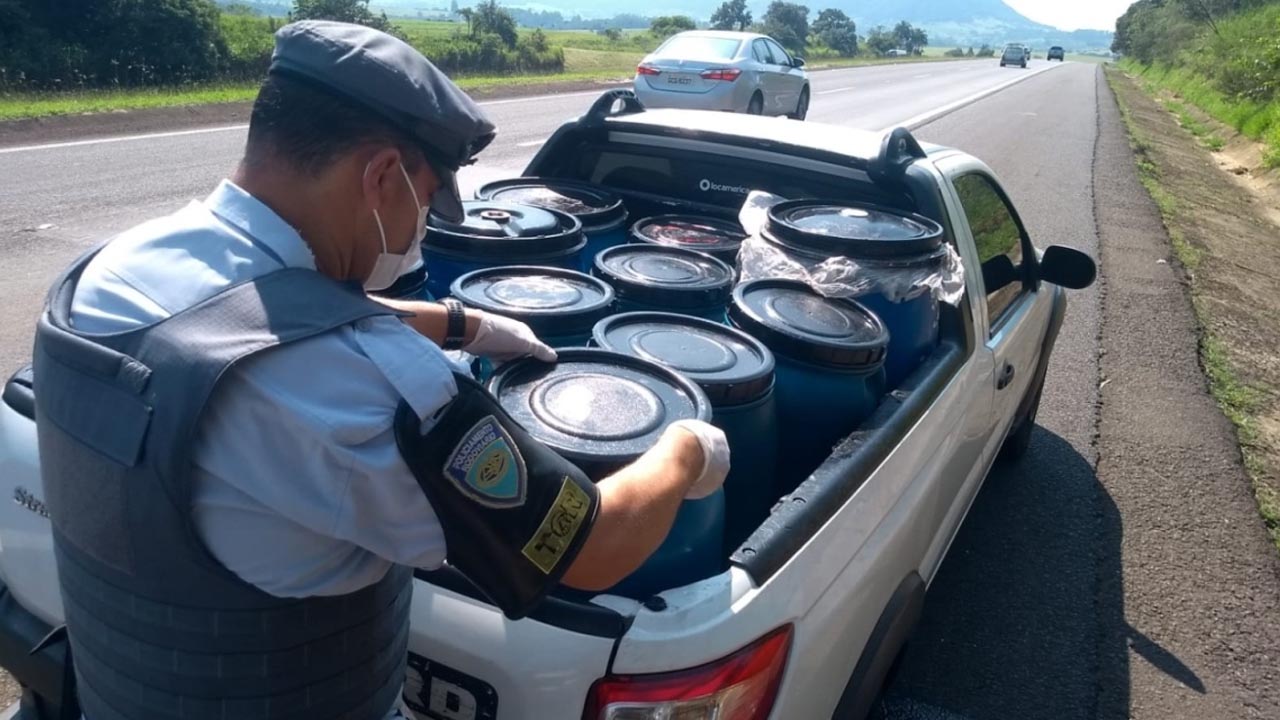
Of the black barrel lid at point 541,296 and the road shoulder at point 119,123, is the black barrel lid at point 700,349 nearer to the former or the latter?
the black barrel lid at point 541,296

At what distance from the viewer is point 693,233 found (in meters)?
3.44

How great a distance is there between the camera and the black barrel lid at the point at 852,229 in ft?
9.08

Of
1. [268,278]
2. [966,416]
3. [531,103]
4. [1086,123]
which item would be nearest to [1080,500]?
[966,416]

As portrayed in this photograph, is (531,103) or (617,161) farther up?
(617,161)

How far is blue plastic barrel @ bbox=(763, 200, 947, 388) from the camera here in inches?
109

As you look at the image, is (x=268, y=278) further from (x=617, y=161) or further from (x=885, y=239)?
(x=617, y=161)

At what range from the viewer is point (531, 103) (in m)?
19.0

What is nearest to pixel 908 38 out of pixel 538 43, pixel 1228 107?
pixel 1228 107

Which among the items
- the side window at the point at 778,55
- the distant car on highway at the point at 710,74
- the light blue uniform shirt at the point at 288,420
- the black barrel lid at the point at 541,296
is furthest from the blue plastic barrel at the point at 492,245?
the side window at the point at 778,55

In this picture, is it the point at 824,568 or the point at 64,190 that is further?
the point at 64,190

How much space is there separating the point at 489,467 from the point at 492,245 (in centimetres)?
164

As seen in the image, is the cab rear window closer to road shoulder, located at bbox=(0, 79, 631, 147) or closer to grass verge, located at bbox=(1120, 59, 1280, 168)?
road shoulder, located at bbox=(0, 79, 631, 147)

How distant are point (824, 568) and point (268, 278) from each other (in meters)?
1.18

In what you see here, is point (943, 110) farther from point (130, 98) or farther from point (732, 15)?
point (732, 15)
